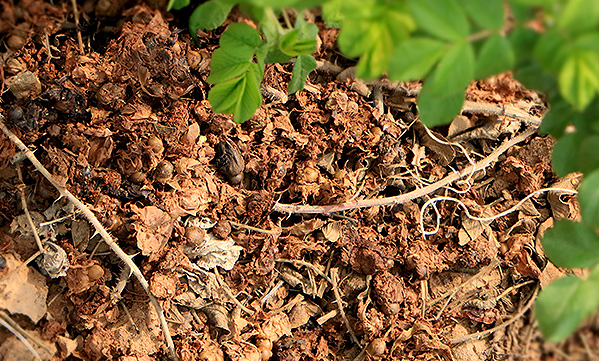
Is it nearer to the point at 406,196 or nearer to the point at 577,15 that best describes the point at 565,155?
the point at 577,15

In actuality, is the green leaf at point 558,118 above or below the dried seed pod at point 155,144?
above

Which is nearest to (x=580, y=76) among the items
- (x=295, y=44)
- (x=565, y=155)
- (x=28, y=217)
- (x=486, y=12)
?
(x=486, y=12)

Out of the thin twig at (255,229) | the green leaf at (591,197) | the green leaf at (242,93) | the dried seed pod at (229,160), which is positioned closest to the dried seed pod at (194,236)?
the thin twig at (255,229)

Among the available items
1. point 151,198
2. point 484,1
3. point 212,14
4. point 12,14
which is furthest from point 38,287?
point 484,1

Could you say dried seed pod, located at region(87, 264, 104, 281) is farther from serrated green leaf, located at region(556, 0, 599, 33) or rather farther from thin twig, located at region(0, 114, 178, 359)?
serrated green leaf, located at region(556, 0, 599, 33)

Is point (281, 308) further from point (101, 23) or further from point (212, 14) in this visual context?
point (101, 23)

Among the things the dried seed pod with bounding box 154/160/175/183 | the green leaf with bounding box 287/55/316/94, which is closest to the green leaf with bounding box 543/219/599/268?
the green leaf with bounding box 287/55/316/94

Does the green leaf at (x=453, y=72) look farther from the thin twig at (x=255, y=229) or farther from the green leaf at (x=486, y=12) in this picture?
the thin twig at (x=255, y=229)
